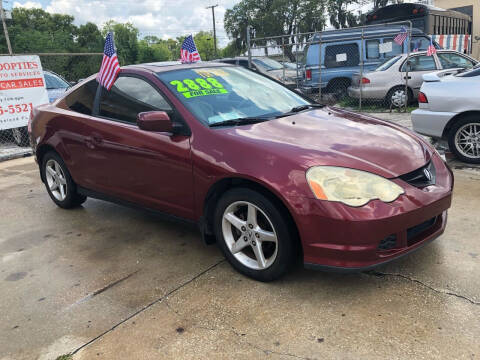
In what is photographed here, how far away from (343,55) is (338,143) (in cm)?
Result: 1055

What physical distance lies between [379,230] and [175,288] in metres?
1.45

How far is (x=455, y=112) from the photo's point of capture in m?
5.54

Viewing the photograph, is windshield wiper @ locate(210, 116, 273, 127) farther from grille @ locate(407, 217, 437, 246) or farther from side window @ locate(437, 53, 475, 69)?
side window @ locate(437, 53, 475, 69)

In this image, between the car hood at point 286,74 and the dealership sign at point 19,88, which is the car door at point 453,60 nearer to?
the car hood at point 286,74

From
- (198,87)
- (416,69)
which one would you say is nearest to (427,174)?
(198,87)

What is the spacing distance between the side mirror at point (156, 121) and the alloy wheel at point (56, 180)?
1.89 metres

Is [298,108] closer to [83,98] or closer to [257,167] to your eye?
[257,167]

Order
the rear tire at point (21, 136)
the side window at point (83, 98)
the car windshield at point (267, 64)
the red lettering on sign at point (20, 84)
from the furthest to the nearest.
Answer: the car windshield at point (267, 64), the rear tire at point (21, 136), the red lettering on sign at point (20, 84), the side window at point (83, 98)

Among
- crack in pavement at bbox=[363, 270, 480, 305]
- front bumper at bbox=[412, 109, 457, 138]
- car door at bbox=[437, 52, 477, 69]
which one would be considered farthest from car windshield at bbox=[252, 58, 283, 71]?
crack in pavement at bbox=[363, 270, 480, 305]

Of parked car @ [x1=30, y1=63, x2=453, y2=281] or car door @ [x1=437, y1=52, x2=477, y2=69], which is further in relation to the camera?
car door @ [x1=437, y1=52, x2=477, y2=69]

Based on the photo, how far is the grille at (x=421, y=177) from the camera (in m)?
2.78

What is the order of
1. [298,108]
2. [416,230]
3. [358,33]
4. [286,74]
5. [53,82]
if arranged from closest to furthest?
[416,230] < [298,108] < [53,82] < [358,33] < [286,74]

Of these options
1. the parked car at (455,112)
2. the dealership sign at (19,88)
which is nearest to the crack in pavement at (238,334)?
the parked car at (455,112)

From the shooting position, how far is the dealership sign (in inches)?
330
